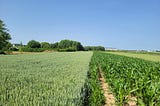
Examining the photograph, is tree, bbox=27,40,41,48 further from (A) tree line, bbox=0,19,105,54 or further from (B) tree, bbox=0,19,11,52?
(B) tree, bbox=0,19,11,52

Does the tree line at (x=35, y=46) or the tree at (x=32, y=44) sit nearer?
the tree line at (x=35, y=46)

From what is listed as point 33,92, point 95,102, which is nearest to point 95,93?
point 95,102

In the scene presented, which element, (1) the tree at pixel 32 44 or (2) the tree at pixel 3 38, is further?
(1) the tree at pixel 32 44

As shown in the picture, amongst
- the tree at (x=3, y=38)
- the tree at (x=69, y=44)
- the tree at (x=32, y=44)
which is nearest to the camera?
the tree at (x=3, y=38)

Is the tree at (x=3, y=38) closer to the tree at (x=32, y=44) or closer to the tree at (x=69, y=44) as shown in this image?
the tree at (x=32, y=44)

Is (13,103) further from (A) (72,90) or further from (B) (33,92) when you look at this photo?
(A) (72,90)

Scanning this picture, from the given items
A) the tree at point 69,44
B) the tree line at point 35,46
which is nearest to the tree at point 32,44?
the tree line at point 35,46

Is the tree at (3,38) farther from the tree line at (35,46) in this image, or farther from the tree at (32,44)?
the tree at (32,44)

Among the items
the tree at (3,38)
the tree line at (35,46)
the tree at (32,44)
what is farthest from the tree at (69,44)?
the tree at (3,38)

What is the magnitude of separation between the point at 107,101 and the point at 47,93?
425cm

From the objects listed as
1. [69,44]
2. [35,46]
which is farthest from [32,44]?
[69,44]

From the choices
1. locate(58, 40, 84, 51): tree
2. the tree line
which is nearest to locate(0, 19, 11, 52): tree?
the tree line

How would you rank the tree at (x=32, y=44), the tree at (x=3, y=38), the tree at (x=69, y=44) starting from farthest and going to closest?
the tree at (x=69, y=44) → the tree at (x=32, y=44) → the tree at (x=3, y=38)

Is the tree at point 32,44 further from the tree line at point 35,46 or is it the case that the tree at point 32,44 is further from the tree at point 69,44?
the tree at point 69,44
